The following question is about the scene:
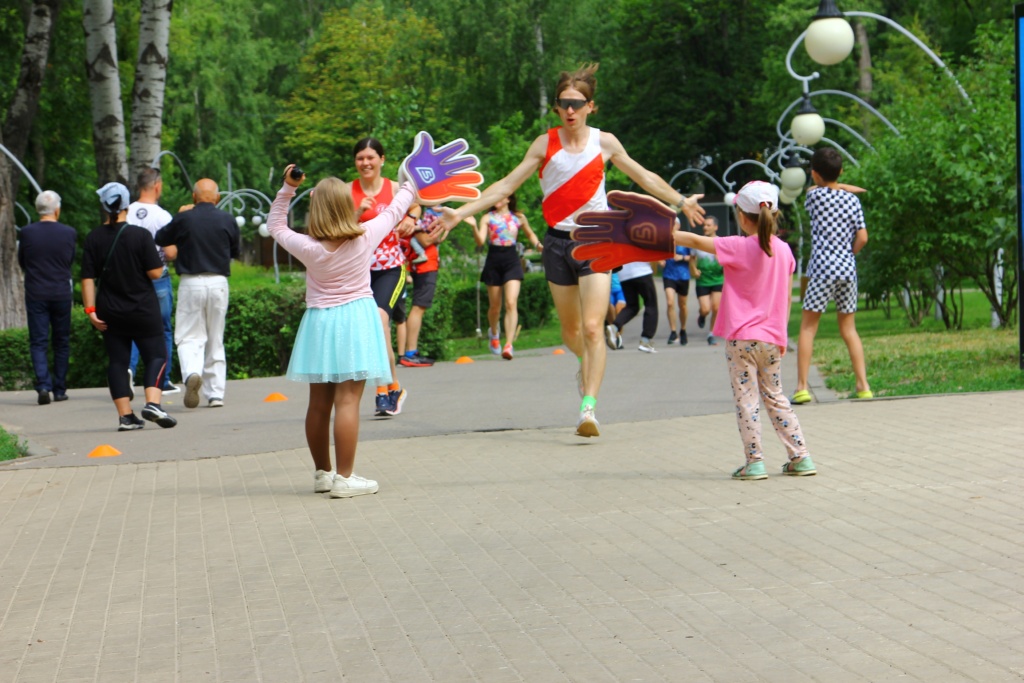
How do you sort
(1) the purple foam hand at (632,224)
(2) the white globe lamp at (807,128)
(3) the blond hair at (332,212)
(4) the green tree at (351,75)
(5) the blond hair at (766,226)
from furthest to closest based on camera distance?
(4) the green tree at (351,75) → (2) the white globe lamp at (807,128) → (1) the purple foam hand at (632,224) → (3) the blond hair at (332,212) → (5) the blond hair at (766,226)

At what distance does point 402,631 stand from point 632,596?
88cm

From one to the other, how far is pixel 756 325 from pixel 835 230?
3334 mm

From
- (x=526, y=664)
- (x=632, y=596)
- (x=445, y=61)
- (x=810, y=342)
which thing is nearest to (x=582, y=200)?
(x=810, y=342)

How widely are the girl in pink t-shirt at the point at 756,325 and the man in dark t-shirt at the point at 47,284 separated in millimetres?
7566

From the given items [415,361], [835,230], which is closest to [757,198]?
[835,230]

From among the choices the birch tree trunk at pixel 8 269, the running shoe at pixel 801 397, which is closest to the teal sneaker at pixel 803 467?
the running shoe at pixel 801 397

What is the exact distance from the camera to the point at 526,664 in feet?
14.6

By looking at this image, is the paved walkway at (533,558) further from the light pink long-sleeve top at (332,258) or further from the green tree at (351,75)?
the green tree at (351,75)

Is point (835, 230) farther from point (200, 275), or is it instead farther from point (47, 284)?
point (47, 284)

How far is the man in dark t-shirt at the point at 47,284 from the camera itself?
42.6 feet

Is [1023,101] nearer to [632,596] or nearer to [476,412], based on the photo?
[476,412]

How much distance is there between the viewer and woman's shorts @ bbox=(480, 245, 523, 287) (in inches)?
668

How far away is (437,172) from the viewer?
8.20 m

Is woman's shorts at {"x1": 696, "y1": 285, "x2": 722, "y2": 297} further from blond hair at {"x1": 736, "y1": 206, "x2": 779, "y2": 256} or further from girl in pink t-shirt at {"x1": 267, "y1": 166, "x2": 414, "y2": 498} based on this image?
girl in pink t-shirt at {"x1": 267, "y1": 166, "x2": 414, "y2": 498}
